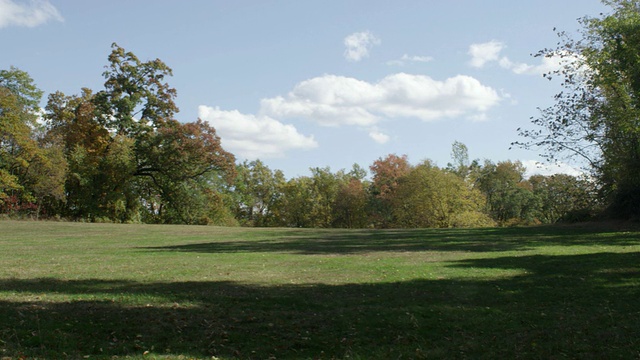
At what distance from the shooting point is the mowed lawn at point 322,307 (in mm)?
6945

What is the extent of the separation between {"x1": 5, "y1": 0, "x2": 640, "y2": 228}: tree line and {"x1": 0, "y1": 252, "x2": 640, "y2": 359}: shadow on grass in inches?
726

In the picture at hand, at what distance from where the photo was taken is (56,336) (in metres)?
7.00

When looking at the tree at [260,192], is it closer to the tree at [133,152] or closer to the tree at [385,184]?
the tree at [385,184]

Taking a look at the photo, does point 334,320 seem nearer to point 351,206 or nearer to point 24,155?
point 24,155

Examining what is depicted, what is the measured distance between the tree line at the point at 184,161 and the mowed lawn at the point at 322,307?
14950 mm

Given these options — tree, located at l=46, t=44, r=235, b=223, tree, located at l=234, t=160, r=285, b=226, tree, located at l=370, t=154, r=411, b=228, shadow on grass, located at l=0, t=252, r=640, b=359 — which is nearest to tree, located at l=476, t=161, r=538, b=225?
tree, located at l=370, t=154, r=411, b=228

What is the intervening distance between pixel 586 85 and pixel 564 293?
23.9 metres

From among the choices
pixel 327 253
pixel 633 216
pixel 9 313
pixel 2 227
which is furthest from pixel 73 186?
pixel 633 216

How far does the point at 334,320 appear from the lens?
8.49m

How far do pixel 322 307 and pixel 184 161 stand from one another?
41.8 meters

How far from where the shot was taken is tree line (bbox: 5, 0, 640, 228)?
92.4 ft

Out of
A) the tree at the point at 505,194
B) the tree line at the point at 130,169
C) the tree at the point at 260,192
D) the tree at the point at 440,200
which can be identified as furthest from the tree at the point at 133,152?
the tree at the point at 505,194

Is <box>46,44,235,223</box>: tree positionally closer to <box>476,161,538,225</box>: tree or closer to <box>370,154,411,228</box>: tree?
<box>370,154,411,228</box>: tree

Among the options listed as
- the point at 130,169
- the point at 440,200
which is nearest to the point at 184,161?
the point at 130,169
